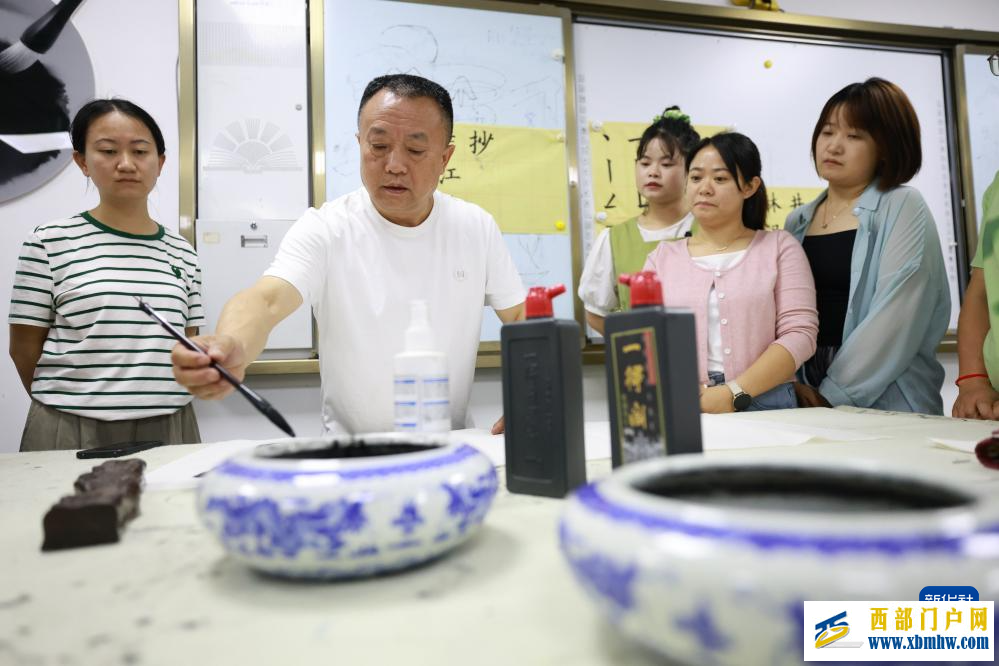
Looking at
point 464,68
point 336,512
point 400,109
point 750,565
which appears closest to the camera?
point 750,565

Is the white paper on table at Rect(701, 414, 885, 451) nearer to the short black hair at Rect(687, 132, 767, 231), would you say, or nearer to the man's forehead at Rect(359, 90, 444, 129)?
the short black hair at Rect(687, 132, 767, 231)

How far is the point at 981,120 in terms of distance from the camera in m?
2.78

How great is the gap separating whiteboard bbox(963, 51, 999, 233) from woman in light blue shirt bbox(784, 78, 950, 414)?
5.28 ft

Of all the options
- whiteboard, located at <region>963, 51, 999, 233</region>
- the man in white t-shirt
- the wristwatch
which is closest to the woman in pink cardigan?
the wristwatch

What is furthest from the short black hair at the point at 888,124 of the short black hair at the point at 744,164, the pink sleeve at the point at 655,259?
the pink sleeve at the point at 655,259

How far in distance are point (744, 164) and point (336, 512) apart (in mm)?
1492

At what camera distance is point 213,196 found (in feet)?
6.92

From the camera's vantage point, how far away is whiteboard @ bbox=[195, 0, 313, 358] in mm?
2107

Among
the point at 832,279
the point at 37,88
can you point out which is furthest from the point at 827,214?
the point at 37,88

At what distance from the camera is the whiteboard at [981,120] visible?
2.76 metres

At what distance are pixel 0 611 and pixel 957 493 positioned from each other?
54 cm

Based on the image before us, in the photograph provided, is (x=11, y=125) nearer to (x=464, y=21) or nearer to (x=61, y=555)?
(x=464, y=21)
